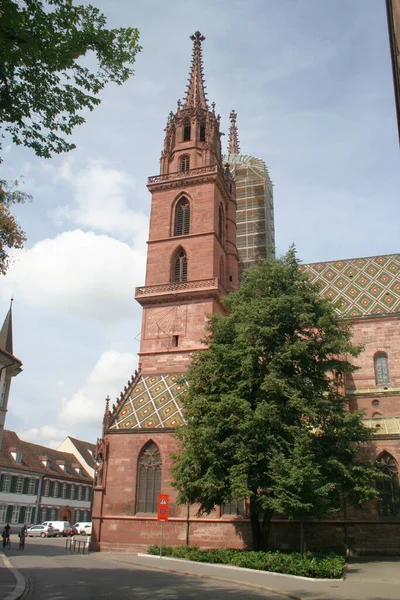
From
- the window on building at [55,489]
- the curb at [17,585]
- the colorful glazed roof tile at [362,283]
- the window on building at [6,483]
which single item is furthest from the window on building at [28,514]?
the colorful glazed roof tile at [362,283]

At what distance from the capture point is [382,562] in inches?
766

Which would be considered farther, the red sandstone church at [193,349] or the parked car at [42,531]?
the parked car at [42,531]

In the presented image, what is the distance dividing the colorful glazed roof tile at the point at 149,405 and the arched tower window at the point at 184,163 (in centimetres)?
→ 1486

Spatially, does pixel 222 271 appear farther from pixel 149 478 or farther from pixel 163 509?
pixel 163 509

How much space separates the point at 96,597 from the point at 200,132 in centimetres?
3250

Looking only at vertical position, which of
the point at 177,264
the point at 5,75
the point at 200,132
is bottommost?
the point at 5,75

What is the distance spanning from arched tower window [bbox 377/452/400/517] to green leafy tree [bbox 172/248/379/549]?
131 inches

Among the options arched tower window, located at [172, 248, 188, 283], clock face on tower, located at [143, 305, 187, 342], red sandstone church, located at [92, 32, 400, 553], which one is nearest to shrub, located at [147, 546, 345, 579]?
red sandstone church, located at [92, 32, 400, 553]

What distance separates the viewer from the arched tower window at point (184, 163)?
37000 millimetres

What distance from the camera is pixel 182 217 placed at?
115 feet

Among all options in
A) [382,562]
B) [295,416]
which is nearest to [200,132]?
[295,416]

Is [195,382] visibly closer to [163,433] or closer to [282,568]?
[163,433]

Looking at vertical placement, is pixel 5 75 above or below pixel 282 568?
above

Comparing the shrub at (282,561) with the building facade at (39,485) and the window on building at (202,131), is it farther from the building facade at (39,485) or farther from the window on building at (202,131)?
the building facade at (39,485)
